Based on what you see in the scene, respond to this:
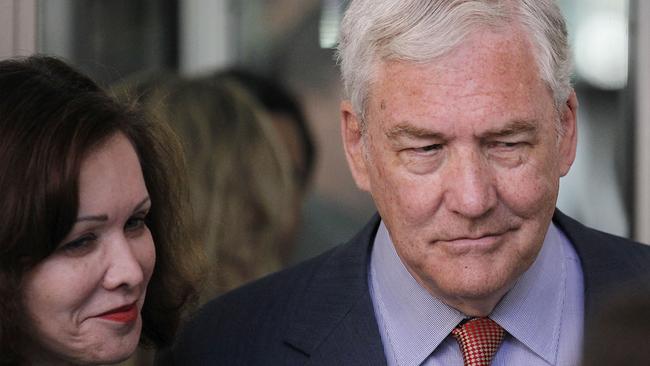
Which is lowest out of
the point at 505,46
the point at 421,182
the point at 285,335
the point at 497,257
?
the point at 285,335

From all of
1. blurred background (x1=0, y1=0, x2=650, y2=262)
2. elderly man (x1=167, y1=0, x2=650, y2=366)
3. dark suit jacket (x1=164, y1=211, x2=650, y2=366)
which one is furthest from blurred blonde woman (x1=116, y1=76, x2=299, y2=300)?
elderly man (x1=167, y1=0, x2=650, y2=366)

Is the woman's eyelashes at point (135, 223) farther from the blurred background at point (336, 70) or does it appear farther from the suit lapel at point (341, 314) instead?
the blurred background at point (336, 70)

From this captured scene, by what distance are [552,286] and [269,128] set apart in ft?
4.76

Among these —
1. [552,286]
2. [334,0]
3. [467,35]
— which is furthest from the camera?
[334,0]

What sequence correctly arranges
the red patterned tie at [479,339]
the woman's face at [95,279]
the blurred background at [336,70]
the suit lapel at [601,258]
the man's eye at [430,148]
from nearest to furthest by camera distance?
1. the woman's face at [95,279]
2. the man's eye at [430,148]
3. the red patterned tie at [479,339]
4. the suit lapel at [601,258]
5. the blurred background at [336,70]

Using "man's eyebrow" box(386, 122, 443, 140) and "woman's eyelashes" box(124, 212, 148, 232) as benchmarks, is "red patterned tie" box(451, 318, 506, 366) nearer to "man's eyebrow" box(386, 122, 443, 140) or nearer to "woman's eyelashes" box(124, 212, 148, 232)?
"man's eyebrow" box(386, 122, 443, 140)

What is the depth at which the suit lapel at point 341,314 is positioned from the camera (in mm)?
2684

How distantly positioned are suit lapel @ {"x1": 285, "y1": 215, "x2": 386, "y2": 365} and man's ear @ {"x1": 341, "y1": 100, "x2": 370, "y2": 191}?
21 cm

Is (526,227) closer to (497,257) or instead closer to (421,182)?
(497,257)

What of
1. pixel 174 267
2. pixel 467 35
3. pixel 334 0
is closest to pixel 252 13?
pixel 334 0

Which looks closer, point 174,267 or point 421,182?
point 421,182

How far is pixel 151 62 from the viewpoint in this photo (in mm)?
3811

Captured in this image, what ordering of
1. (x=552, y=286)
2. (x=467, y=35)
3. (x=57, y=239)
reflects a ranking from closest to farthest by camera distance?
1. (x=57, y=239)
2. (x=467, y=35)
3. (x=552, y=286)

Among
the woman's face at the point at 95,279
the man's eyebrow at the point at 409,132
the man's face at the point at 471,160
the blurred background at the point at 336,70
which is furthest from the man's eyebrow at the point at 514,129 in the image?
the blurred background at the point at 336,70
